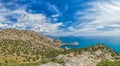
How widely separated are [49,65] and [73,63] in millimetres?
15100

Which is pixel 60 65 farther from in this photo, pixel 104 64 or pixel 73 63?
pixel 104 64

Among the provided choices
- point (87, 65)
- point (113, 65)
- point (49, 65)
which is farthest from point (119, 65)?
A: point (49, 65)

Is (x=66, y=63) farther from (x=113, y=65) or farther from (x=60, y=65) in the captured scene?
(x=113, y=65)

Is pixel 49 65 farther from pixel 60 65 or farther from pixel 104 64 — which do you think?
pixel 104 64

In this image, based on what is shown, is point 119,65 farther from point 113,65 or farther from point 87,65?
point 87,65

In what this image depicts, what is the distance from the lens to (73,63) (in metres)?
161

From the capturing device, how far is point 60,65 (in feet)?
521

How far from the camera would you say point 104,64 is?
156625 mm

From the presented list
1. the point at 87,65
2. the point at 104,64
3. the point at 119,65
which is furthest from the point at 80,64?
the point at 119,65

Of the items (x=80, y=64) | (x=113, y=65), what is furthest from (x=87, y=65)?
(x=113, y=65)

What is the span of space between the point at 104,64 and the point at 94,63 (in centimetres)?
984

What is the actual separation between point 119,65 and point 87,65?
69.5 ft

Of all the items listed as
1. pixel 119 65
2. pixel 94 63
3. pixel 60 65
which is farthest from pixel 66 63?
pixel 119 65

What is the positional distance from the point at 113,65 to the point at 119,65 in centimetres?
916
